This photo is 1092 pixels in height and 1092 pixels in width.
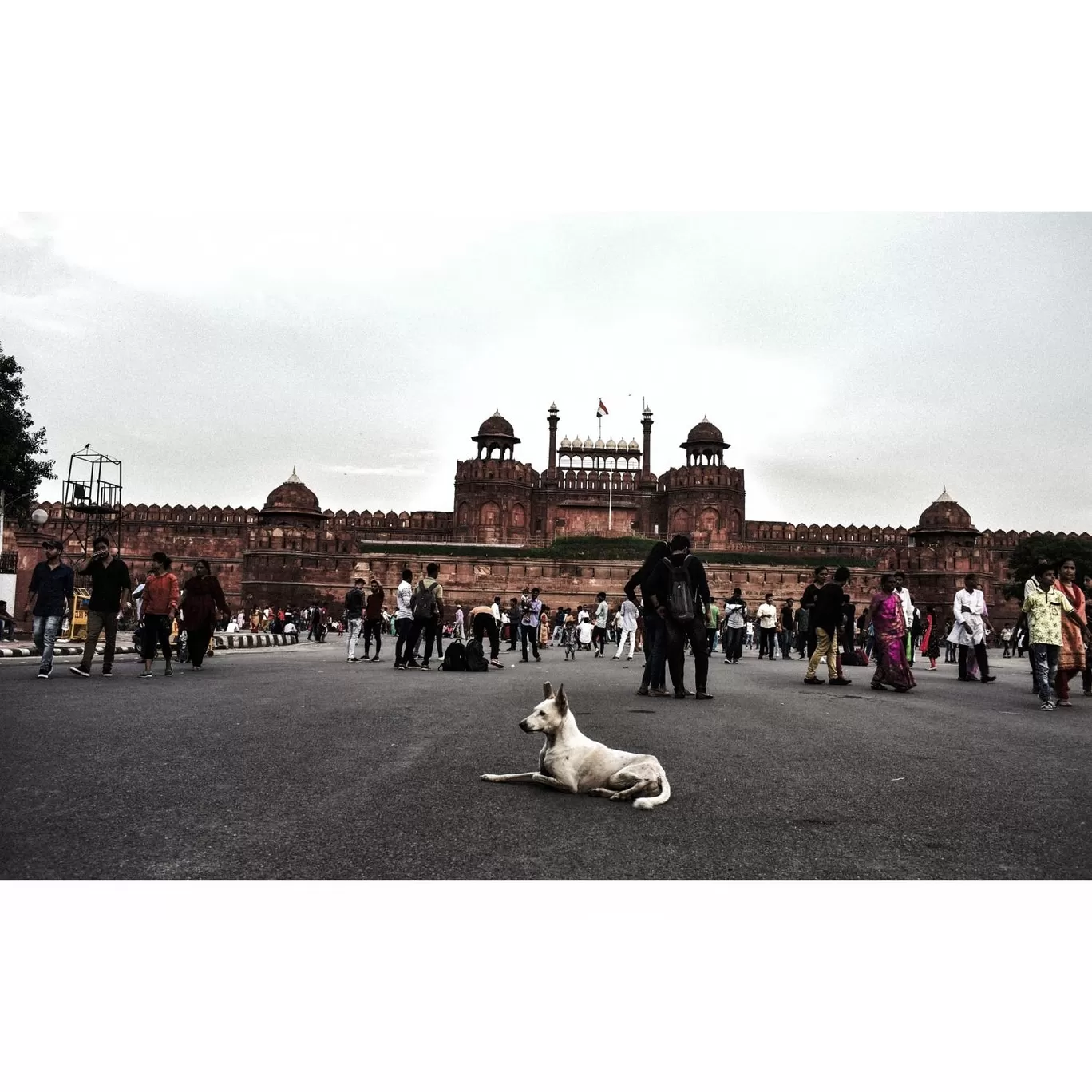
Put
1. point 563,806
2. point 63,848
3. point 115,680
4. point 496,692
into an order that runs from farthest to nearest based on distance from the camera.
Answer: point 115,680, point 496,692, point 563,806, point 63,848

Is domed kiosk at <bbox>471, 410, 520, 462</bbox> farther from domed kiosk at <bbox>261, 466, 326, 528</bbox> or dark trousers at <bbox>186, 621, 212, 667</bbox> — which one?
dark trousers at <bbox>186, 621, 212, 667</bbox>

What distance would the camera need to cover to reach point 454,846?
2996 millimetres

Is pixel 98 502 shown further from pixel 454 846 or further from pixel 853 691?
pixel 454 846

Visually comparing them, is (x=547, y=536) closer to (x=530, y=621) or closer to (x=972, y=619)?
(x=530, y=621)

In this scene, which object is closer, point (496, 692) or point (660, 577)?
point (660, 577)

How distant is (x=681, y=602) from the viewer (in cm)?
759

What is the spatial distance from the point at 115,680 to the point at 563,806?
6.75 m

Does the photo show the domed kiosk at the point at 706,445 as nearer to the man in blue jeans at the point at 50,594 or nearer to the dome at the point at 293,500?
the dome at the point at 293,500

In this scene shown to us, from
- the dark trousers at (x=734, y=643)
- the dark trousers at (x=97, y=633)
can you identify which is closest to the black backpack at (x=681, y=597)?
the dark trousers at (x=97, y=633)

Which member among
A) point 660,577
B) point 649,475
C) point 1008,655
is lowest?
point 1008,655

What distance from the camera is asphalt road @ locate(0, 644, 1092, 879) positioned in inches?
114

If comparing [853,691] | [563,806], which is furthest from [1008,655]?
[563,806]

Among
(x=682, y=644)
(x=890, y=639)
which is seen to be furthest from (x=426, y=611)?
(x=890, y=639)

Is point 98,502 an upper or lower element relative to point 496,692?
upper
